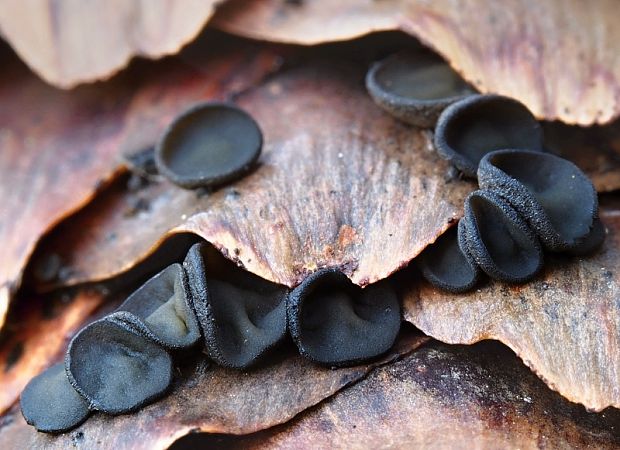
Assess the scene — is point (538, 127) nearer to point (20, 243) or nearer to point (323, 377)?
point (323, 377)

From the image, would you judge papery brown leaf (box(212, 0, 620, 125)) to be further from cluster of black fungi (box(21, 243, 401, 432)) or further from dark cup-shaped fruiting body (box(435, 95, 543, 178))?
cluster of black fungi (box(21, 243, 401, 432))

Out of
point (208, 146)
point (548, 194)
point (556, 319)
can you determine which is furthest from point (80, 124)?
point (556, 319)

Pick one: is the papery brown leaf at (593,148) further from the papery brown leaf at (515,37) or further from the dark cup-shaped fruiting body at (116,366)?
the dark cup-shaped fruiting body at (116,366)

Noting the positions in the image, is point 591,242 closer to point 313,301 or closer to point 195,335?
point 313,301

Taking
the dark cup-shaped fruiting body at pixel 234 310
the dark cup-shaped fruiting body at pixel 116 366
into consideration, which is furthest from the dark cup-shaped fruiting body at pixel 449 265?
the dark cup-shaped fruiting body at pixel 116 366

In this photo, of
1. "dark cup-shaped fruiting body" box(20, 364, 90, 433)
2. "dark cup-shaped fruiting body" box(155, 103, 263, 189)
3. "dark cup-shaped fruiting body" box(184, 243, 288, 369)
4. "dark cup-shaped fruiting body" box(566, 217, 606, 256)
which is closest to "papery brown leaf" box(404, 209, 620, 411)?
"dark cup-shaped fruiting body" box(566, 217, 606, 256)

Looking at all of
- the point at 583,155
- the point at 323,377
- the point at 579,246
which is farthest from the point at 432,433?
the point at 583,155
